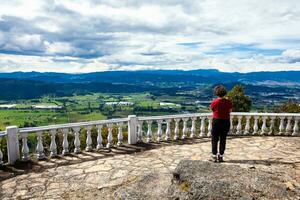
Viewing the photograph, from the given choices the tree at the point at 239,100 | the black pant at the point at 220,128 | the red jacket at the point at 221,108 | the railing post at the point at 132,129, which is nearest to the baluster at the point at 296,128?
the black pant at the point at 220,128

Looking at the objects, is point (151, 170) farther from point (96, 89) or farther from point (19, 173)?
point (96, 89)

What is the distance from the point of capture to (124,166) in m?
7.84

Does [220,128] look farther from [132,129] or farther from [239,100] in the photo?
[239,100]

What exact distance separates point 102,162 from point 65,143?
5.04ft

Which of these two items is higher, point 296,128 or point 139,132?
point 139,132

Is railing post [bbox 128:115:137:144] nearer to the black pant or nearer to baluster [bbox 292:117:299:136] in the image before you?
the black pant

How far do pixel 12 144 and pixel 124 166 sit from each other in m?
3.22

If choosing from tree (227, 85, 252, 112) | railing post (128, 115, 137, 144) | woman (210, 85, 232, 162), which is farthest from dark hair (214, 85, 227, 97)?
tree (227, 85, 252, 112)

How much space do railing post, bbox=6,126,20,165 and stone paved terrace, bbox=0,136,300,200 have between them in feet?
1.90

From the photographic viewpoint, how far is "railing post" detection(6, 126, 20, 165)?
7.95 m

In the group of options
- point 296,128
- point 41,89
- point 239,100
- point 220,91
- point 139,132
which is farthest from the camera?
point 41,89

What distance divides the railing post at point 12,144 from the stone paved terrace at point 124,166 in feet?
1.90

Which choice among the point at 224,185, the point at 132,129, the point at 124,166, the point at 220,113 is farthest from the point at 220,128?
the point at 132,129

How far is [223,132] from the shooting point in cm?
802
